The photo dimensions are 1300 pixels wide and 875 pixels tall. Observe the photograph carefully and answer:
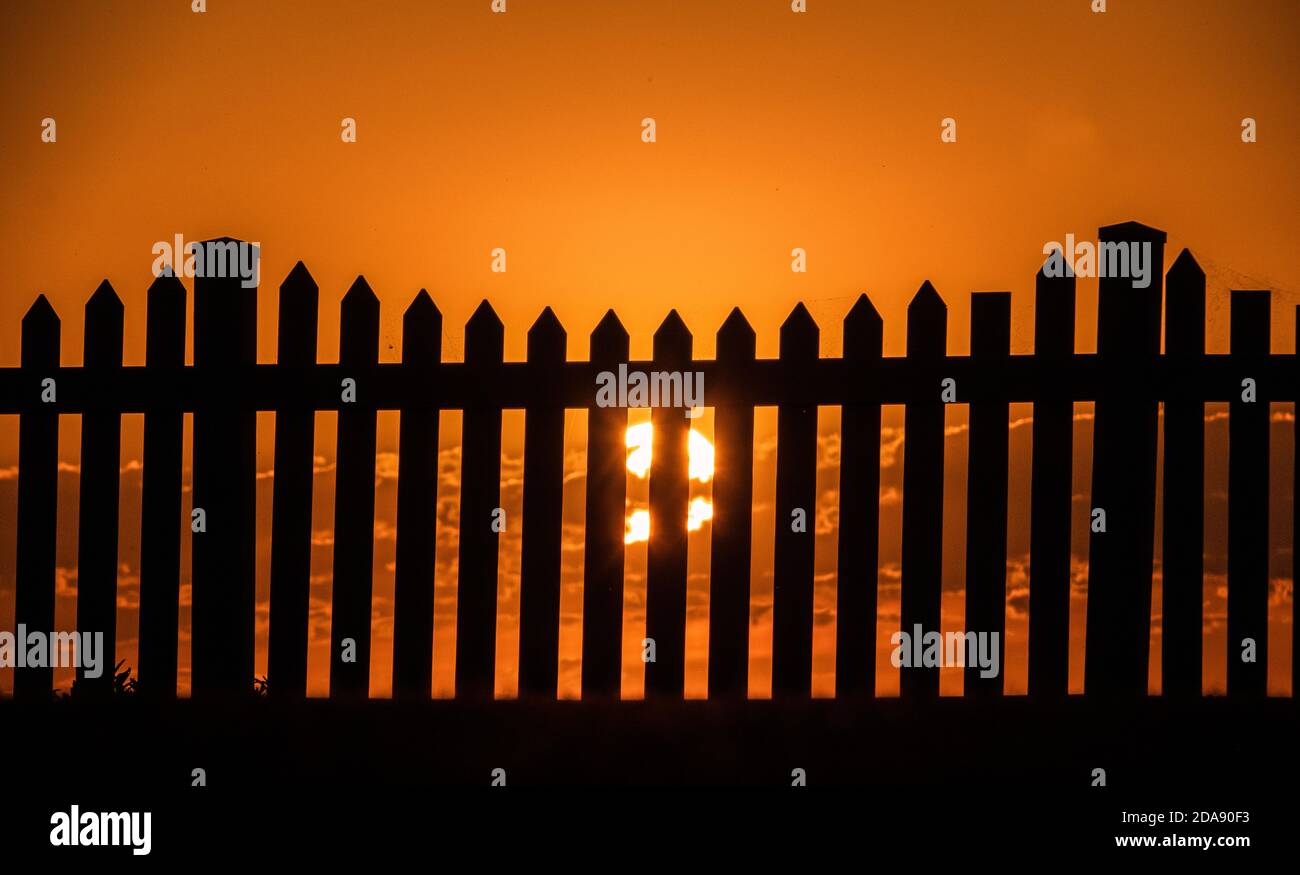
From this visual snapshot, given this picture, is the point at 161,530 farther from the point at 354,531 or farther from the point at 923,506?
the point at 923,506

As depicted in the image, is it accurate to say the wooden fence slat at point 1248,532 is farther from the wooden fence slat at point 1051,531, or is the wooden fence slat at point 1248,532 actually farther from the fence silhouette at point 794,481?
the wooden fence slat at point 1051,531

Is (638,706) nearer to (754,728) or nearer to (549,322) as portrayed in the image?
(754,728)

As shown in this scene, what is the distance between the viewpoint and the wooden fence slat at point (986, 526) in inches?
201

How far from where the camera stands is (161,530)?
215 inches

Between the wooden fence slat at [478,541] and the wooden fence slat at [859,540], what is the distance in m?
1.44

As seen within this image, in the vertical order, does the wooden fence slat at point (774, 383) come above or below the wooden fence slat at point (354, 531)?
above

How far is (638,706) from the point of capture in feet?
16.5

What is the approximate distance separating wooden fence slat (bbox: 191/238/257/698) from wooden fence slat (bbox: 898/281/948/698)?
2.81 meters

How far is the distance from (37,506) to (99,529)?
34 cm

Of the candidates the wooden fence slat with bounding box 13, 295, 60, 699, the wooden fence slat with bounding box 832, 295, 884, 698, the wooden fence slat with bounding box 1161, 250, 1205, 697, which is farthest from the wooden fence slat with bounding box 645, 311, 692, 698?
the wooden fence slat with bounding box 13, 295, 60, 699

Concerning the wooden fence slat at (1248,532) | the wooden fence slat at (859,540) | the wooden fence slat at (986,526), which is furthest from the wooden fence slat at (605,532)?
the wooden fence slat at (1248,532)
